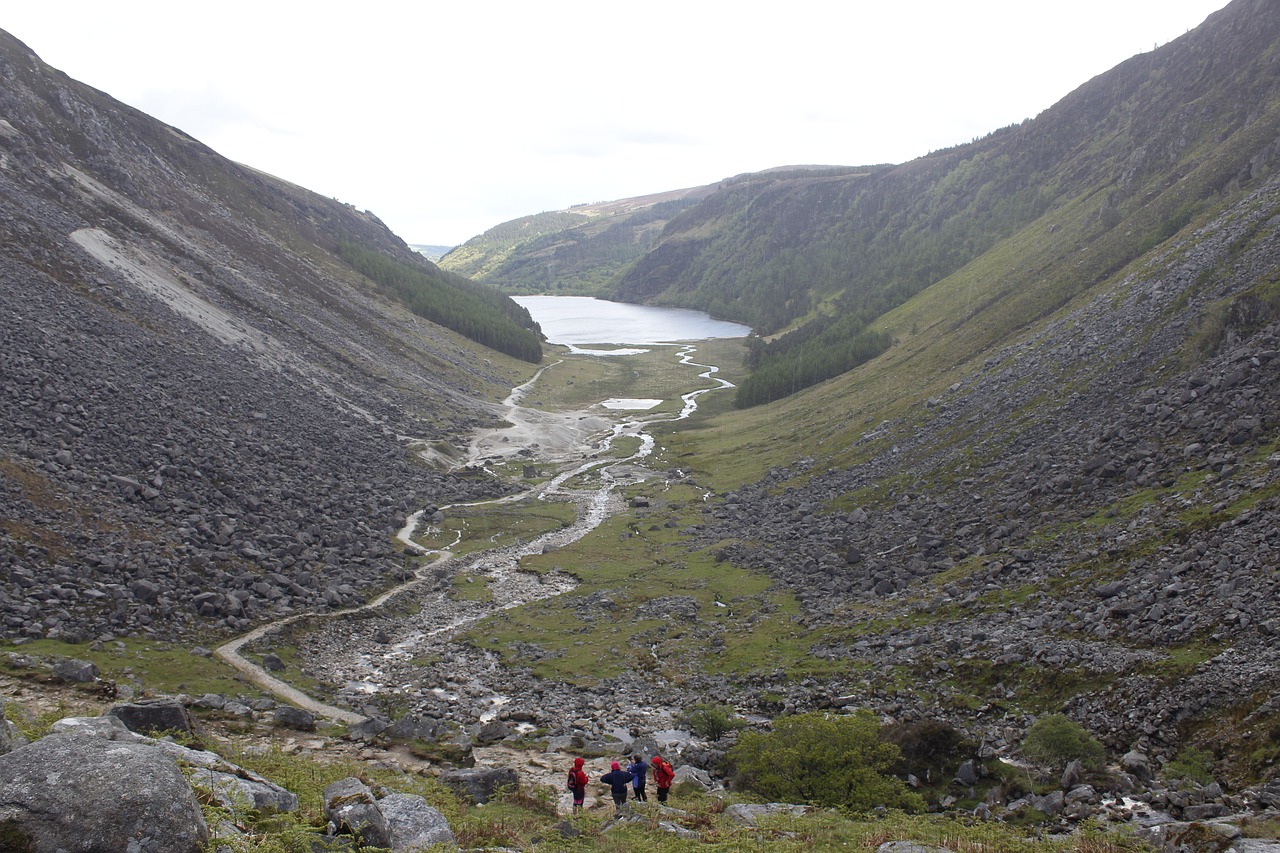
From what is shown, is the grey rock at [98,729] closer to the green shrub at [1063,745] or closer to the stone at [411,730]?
the stone at [411,730]

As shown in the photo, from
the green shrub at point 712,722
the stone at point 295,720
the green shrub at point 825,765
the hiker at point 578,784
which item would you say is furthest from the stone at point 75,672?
the green shrub at point 825,765

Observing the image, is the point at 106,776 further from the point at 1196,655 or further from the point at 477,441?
the point at 477,441

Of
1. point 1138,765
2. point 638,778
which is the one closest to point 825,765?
point 638,778

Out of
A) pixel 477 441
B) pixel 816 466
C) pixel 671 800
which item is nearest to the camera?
pixel 671 800

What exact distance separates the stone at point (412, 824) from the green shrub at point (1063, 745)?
2030 cm

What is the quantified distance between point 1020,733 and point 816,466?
60.9 metres

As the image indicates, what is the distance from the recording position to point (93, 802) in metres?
14.2

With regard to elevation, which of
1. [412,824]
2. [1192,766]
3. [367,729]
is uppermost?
[412,824]

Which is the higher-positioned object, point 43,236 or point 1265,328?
point 43,236

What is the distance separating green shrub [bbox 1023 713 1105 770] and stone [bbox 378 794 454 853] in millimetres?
20299

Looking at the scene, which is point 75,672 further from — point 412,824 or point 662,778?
point 662,778

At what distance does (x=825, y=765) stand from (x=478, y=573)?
148ft

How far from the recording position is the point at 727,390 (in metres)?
189

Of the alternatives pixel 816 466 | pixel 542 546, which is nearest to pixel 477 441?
pixel 542 546
